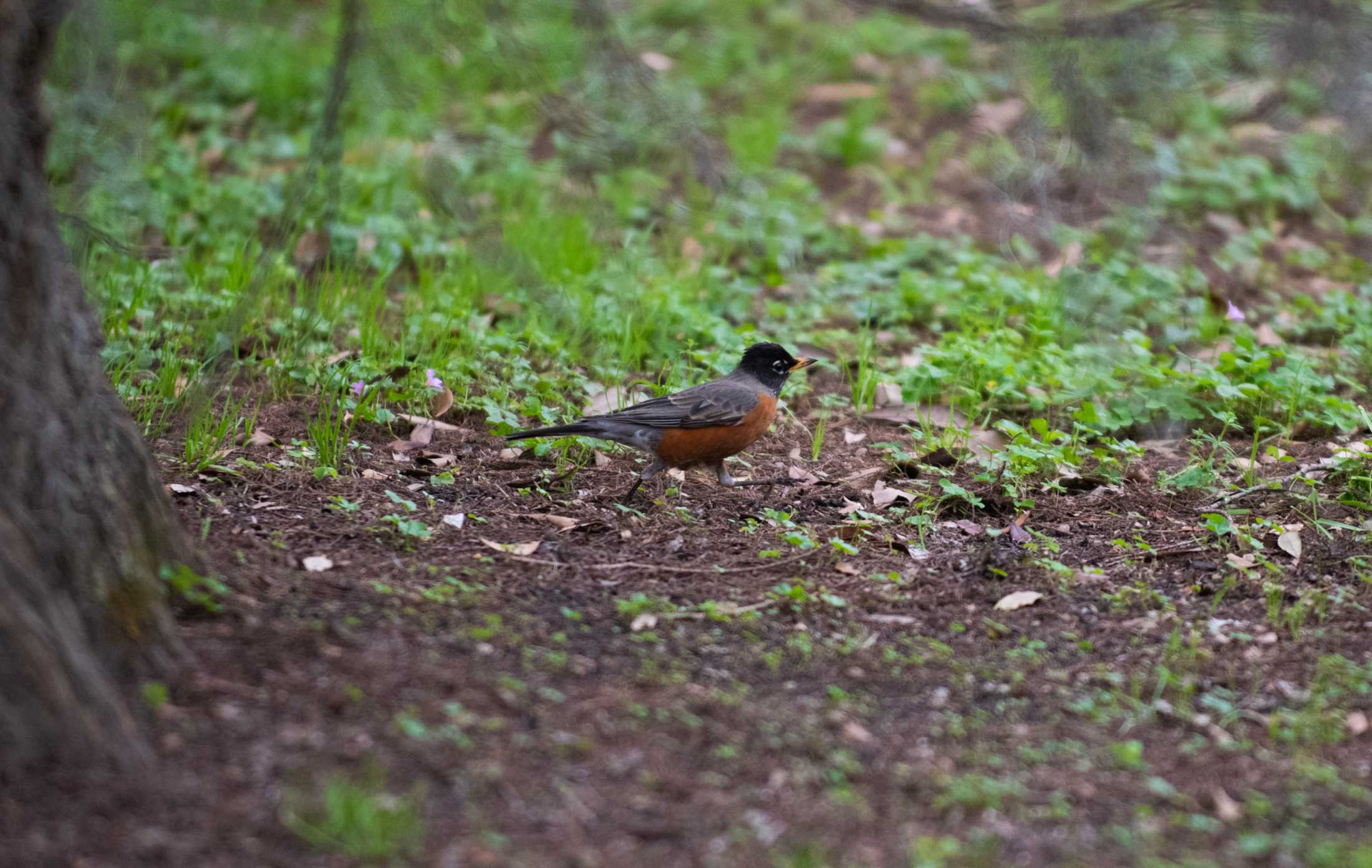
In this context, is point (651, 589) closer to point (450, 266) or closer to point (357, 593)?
point (357, 593)

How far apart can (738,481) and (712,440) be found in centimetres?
27

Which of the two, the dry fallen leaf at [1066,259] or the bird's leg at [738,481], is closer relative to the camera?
the bird's leg at [738,481]

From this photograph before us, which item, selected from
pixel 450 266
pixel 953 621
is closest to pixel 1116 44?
pixel 953 621

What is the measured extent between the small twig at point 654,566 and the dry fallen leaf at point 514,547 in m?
0.02

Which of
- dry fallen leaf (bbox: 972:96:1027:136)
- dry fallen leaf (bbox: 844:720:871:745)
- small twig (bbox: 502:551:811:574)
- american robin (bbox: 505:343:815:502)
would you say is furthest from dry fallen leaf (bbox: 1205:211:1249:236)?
dry fallen leaf (bbox: 844:720:871:745)

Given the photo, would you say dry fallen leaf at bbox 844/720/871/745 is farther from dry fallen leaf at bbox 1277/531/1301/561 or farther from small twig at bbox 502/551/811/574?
dry fallen leaf at bbox 1277/531/1301/561

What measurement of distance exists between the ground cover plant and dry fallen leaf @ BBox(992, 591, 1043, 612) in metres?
0.02

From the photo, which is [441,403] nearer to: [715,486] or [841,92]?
[715,486]

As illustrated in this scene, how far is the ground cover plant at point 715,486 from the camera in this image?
9.09ft

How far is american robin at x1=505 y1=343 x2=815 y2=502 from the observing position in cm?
511

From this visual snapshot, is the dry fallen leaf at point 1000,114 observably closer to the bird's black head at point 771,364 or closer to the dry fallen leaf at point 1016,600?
the bird's black head at point 771,364

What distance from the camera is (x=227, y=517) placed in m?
4.12

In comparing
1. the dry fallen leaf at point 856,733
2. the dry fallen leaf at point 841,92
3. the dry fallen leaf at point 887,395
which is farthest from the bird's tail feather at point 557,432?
the dry fallen leaf at point 841,92

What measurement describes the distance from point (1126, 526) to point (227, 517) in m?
3.40
